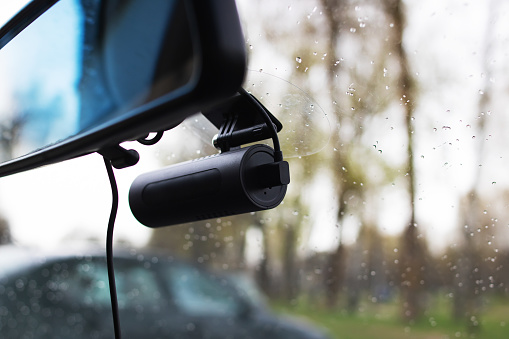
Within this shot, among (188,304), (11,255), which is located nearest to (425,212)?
(188,304)

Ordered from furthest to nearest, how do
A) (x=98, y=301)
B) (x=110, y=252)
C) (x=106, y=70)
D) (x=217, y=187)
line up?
(x=98, y=301) < (x=110, y=252) < (x=217, y=187) < (x=106, y=70)

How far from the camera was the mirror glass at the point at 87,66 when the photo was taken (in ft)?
1.41

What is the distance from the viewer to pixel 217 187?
651 mm

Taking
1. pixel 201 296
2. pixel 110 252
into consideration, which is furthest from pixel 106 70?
pixel 201 296

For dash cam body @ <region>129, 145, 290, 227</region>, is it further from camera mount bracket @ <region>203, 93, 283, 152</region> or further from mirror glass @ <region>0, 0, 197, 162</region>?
mirror glass @ <region>0, 0, 197, 162</region>

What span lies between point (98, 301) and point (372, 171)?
130 cm

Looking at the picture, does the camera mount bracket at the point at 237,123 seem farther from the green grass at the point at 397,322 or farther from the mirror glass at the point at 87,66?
the green grass at the point at 397,322

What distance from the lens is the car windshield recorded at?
1016mm

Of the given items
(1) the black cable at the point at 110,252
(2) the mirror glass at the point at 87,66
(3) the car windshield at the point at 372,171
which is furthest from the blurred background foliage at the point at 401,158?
(2) the mirror glass at the point at 87,66

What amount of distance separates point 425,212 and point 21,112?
878mm

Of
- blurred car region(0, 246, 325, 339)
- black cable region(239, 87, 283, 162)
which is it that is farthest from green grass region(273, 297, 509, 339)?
black cable region(239, 87, 283, 162)

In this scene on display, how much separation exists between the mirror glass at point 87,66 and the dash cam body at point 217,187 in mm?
168

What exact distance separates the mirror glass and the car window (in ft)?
4.96

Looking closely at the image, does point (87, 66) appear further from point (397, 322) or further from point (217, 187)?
point (397, 322)
